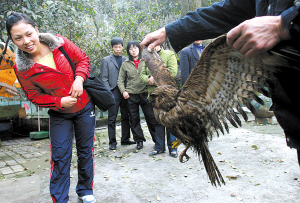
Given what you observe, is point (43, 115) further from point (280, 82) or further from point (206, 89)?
point (280, 82)

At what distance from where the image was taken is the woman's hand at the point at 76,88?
99.3 inches

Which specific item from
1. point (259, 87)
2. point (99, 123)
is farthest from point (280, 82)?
point (99, 123)

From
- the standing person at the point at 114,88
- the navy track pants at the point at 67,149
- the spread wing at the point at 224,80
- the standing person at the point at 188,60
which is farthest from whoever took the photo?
the standing person at the point at 114,88

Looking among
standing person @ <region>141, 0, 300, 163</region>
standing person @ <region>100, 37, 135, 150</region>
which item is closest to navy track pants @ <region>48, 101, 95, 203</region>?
standing person @ <region>141, 0, 300, 163</region>

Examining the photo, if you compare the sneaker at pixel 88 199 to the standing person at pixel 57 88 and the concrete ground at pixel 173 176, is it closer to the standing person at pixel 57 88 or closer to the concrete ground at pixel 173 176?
the standing person at pixel 57 88

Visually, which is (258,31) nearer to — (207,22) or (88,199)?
(207,22)

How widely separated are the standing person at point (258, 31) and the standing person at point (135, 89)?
120 inches

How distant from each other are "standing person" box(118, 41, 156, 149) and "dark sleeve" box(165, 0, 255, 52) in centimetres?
313

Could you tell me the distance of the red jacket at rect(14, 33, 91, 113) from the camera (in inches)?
94.7

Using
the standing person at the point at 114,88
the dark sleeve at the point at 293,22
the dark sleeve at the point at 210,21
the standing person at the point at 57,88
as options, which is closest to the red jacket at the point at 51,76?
the standing person at the point at 57,88

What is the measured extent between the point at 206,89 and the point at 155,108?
25.2 inches

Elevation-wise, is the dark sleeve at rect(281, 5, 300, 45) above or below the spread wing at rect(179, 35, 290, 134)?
above

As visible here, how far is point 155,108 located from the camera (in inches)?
95.3

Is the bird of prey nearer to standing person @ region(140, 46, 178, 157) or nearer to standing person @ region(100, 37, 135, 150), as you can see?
standing person @ region(140, 46, 178, 157)
